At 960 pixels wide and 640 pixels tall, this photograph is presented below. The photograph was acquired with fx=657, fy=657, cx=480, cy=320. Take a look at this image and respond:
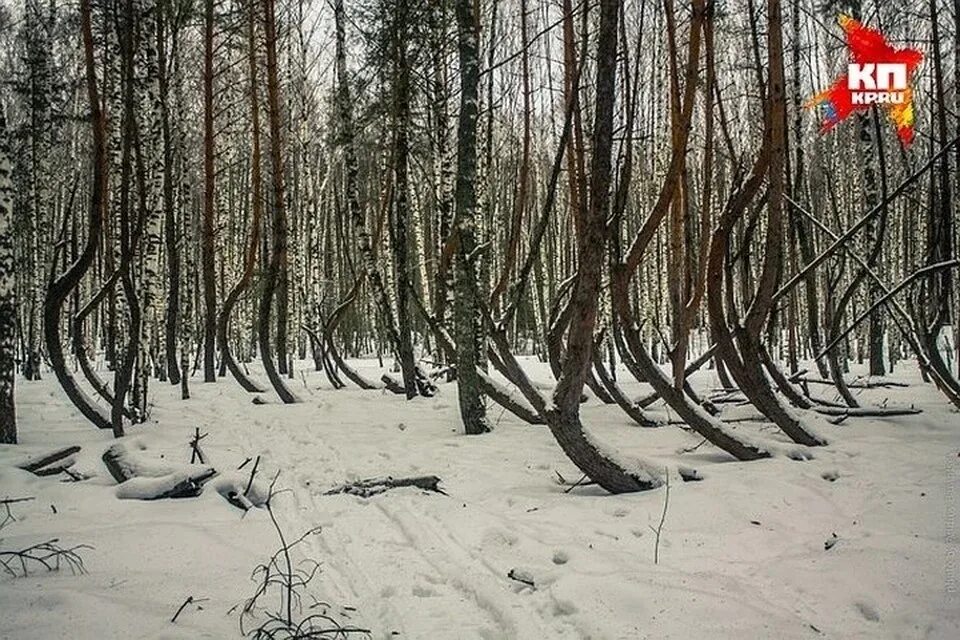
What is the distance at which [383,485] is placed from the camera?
508 centimetres

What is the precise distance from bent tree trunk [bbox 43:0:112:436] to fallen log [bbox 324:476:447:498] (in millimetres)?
3695

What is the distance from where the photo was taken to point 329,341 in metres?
12.3

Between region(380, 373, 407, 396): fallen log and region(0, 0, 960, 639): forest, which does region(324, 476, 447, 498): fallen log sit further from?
region(380, 373, 407, 396): fallen log

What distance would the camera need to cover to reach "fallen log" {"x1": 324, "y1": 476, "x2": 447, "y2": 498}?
16.3 ft

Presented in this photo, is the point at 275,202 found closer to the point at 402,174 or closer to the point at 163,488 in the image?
the point at 402,174

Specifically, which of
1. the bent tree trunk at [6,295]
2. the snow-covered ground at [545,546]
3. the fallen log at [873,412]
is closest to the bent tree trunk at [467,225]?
the snow-covered ground at [545,546]

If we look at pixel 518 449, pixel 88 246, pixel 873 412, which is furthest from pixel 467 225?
pixel 873 412

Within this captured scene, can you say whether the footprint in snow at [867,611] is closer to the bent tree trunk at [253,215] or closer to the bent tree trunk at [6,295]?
the bent tree trunk at [6,295]

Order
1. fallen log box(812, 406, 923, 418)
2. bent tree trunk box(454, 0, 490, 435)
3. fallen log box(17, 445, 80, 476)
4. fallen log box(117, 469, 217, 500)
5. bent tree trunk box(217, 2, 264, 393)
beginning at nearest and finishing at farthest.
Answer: fallen log box(117, 469, 217, 500) → fallen log box(17, 445, 80, 476) → fallen log box(812, 406, 923, 418) → bent tree trunk box(454, 0, 490, 435) → bent tree trunk box(217, 2, 264, 393)

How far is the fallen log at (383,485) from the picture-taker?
4965mm

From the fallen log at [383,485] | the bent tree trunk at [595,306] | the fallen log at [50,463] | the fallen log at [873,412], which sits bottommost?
the fallen log at [383,485]

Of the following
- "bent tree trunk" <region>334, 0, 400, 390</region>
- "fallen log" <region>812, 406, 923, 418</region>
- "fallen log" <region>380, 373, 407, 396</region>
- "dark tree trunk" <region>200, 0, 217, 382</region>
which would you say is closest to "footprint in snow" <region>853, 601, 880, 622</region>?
"fallen log" <region>812, 406, 923, 418</region>

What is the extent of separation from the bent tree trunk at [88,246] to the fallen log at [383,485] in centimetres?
369

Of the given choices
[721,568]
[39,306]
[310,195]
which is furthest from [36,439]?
[39,306]
